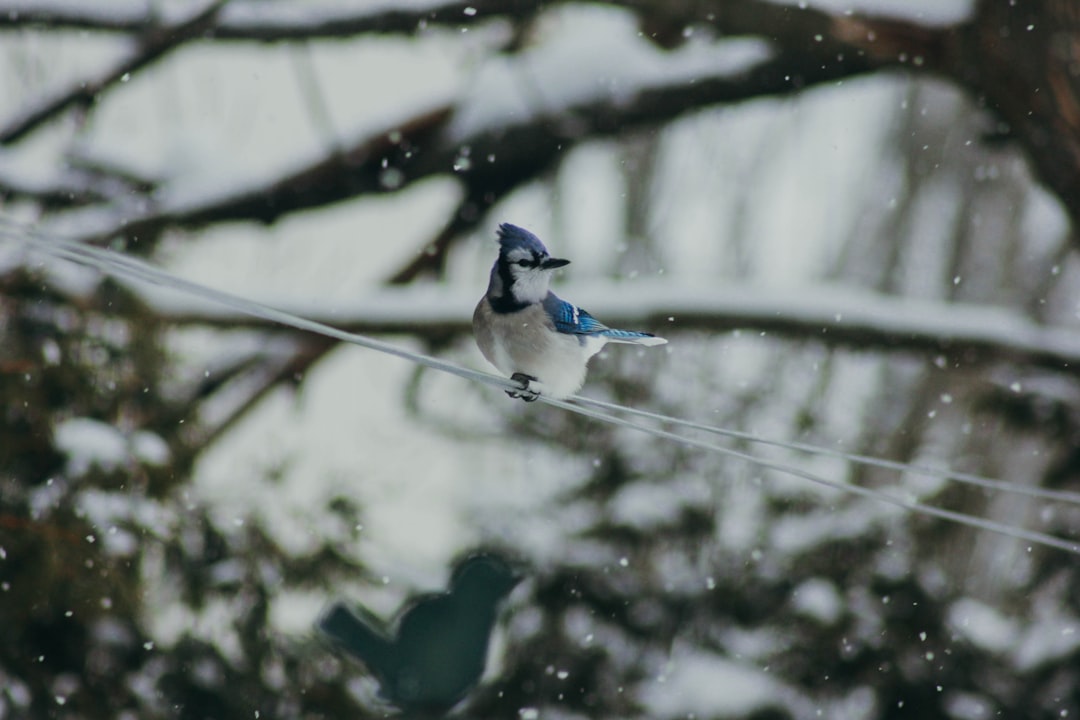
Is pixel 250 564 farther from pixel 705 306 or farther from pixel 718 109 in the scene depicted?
pixel 718 109

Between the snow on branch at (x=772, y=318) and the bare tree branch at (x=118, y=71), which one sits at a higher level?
the bare tree branch at (x=118, y=71)

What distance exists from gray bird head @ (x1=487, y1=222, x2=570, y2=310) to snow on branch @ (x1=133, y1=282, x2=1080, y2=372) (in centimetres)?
190

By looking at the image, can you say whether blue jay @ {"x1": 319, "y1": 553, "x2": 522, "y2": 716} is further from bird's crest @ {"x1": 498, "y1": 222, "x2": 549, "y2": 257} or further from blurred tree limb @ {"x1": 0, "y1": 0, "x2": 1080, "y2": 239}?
blurred tree limb @ {"x1": 0, "y1": 0, "x2": 1080, "y2": 239}

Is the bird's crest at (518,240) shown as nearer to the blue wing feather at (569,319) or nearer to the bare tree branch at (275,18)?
the blue wing feather at (569,319)

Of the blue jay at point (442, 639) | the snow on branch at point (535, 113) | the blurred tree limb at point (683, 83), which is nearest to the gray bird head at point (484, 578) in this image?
the blue jay at point (442, 639)

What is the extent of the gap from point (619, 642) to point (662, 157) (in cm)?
392

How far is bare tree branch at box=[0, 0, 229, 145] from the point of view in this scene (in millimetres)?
4641

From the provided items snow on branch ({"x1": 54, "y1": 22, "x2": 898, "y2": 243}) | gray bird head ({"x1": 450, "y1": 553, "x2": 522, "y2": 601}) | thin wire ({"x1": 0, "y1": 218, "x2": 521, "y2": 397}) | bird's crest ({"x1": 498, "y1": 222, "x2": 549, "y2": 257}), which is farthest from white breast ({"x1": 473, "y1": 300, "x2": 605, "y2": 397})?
snow on branch ({"x1": 54, "y1": 22, "x2": 898, "y2": 243})

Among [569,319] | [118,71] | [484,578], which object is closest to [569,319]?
[569,319]

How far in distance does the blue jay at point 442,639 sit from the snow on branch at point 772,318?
279 cm

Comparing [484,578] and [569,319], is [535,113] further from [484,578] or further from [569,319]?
[484,578]

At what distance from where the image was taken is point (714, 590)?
4348 mm

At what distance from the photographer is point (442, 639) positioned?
67.9 inches

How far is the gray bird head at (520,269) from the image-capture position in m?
2.36
